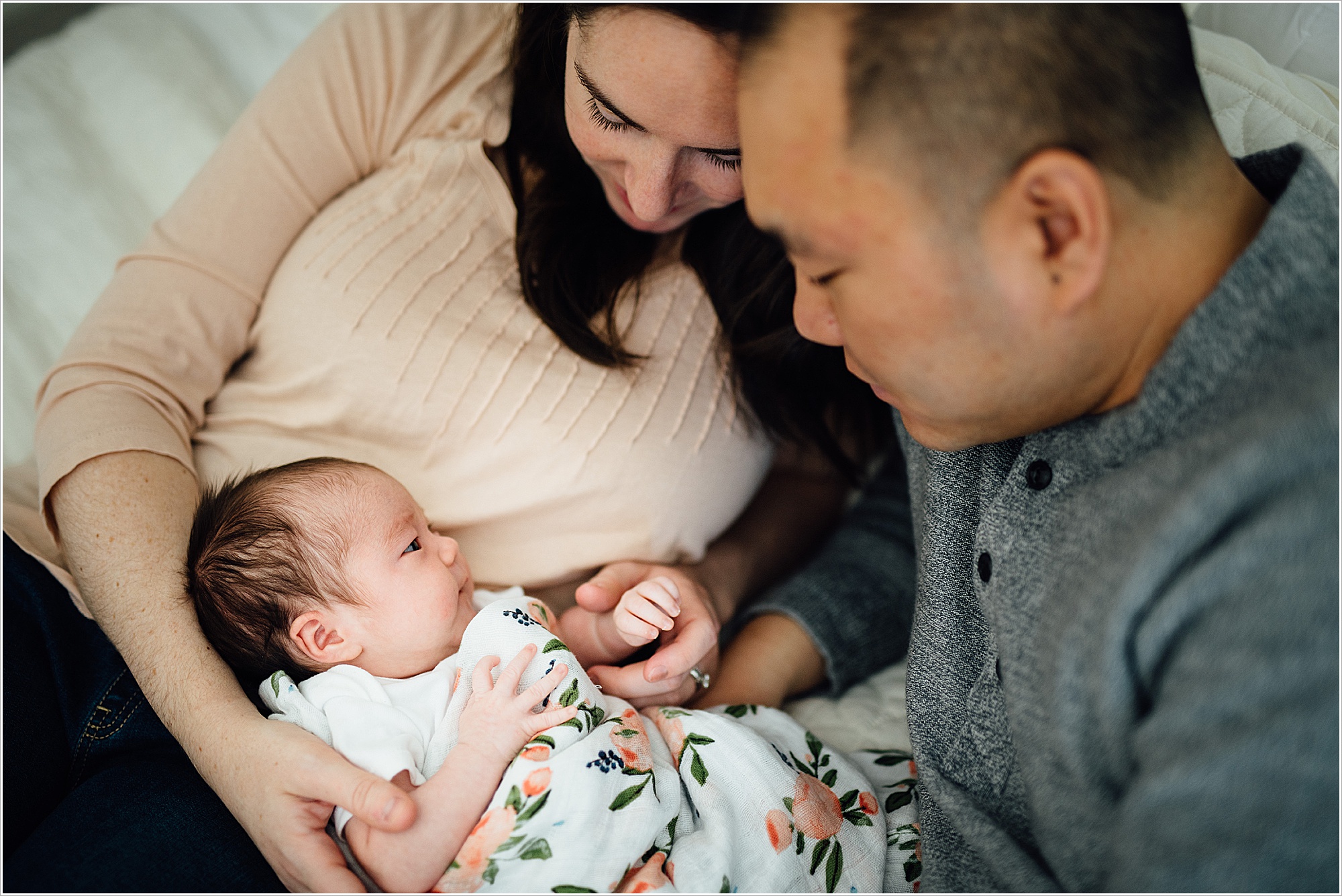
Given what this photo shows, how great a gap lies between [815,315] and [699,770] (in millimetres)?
534

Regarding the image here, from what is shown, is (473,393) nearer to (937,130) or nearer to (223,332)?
(223,332)

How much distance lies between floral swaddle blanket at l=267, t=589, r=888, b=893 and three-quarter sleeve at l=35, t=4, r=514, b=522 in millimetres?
493

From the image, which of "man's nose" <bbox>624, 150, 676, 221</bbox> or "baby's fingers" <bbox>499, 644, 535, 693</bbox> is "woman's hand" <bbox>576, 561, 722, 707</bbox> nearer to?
"baby's fingers" <bbox>499, 644, 535, 693</bbox>

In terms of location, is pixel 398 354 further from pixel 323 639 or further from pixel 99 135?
pixel 99 135

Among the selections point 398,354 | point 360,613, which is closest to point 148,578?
point 360,613

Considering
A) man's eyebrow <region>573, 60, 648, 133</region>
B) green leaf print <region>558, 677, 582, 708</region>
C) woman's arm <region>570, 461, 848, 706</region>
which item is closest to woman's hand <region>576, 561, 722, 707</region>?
woman's arm <region>570, 461, 848, 706</region>

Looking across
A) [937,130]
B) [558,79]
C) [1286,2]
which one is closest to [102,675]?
[558,79]

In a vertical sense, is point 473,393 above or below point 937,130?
below

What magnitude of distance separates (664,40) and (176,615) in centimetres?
88

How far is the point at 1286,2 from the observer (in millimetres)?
1191

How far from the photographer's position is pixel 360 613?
107cm

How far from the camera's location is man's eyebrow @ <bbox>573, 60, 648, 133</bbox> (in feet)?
3.22

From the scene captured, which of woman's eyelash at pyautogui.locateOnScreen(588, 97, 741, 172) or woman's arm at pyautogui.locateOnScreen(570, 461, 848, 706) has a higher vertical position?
woman's eyelash at pyautogui.locateOnScreen(588, 97, 741, 172)

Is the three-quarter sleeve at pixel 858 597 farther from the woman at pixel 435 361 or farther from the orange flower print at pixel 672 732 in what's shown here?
the orange flower print at pixel 672 732
